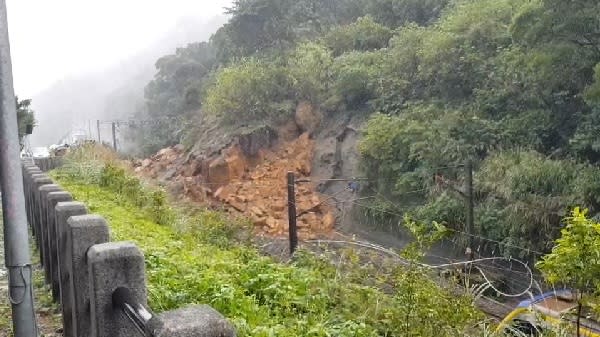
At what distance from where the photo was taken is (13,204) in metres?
3.43

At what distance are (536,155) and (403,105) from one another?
6.56 meters

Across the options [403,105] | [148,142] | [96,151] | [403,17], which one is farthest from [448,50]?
[148,142]

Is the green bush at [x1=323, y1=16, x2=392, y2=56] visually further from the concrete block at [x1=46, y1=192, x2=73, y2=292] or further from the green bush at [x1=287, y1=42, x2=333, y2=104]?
the concrete block at [x1=46, y1=192, x2=73, y2=292]

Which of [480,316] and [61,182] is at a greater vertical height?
[61,182]

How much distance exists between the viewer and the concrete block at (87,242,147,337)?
263cm

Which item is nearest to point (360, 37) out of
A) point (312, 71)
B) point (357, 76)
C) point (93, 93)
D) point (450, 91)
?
point (312, 71)

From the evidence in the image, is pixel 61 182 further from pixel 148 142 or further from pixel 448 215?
pixel 148 142

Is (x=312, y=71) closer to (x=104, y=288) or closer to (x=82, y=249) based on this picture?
(x=82, y=249)

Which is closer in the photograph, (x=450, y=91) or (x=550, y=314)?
(x=550, y=314)

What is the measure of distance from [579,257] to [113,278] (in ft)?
10.1

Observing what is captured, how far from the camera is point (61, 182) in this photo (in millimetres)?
12758

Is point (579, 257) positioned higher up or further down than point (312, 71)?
further down

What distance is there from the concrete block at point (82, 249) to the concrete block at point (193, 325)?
141 cm

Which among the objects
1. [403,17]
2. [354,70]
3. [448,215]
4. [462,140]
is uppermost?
[403,17]
